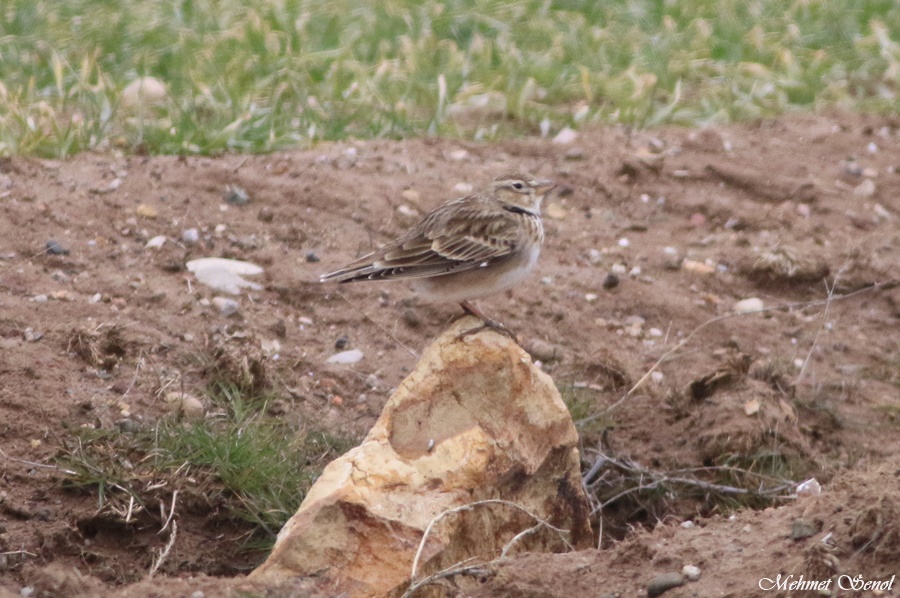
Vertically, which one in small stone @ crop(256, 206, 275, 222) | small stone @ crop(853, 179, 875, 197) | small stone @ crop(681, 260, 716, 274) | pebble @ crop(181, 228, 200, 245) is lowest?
small stone @ crop(853, 179, 875, 197)

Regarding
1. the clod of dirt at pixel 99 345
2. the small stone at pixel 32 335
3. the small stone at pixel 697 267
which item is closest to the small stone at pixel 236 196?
the clod of dirt at pixel 99 345

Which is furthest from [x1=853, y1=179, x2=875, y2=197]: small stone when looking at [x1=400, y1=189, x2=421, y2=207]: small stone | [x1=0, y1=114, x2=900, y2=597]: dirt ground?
[x1=400, y1=189, x2=421, y2=207]: small stone

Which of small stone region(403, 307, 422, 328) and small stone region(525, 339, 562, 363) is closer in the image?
small stone region(525, 339, 562, 363)

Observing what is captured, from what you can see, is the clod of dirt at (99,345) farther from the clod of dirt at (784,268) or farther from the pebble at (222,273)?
the clod of dirt at (784,268)

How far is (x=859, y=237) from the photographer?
27.1 feet

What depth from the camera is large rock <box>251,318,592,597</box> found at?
4445mm

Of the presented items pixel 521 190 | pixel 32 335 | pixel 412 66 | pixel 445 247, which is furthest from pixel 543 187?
pixel 412 66

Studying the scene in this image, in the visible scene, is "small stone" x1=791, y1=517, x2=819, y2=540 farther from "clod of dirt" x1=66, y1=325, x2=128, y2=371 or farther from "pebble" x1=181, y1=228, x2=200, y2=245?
"pebble" x1=181, y1=228, x2=200, y2=245

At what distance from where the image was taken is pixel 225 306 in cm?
661

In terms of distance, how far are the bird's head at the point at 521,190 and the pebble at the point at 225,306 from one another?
1.42m

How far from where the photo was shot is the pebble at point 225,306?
6.59 m

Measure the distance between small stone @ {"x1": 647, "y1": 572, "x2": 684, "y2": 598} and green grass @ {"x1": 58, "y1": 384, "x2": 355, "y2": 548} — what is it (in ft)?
5.63

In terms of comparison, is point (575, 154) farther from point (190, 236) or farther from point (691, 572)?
point (691, 572)

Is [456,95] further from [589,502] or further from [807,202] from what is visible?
[589,502]
